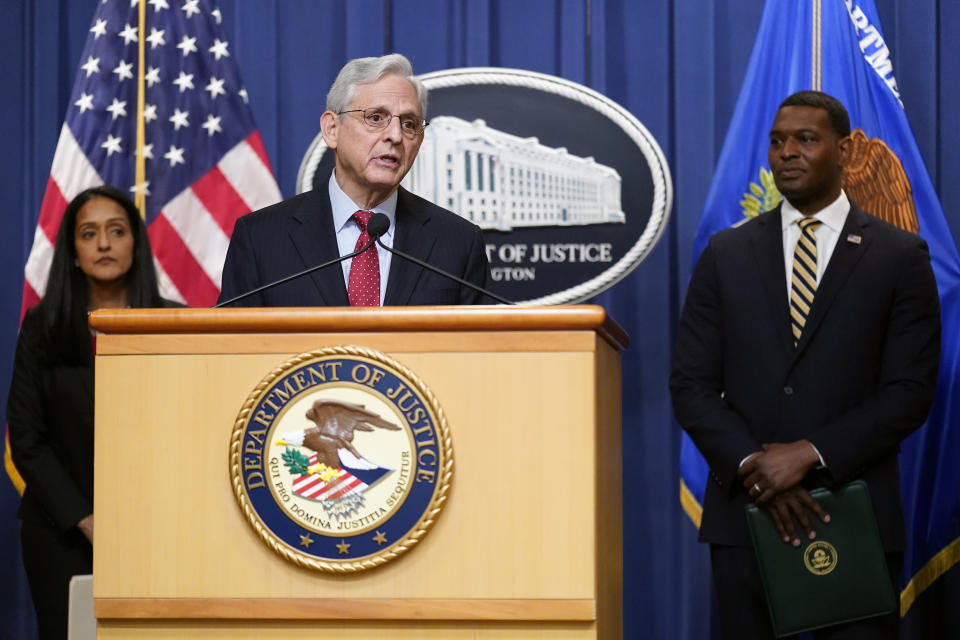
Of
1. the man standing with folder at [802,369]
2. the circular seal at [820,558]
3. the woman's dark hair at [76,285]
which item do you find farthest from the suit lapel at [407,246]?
the woman's dark hair at [76,285]

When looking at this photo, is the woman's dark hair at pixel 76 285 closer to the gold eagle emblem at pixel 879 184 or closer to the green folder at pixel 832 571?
the green folder at pixel 832 571

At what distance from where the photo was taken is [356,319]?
161 cm

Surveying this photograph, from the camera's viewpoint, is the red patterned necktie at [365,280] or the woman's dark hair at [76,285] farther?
the woman's dark hair at [76,285]

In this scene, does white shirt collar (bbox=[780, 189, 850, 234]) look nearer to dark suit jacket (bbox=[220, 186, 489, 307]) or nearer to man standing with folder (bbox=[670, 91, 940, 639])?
man standing with folder (bbox=[670, 91, 940, 639])

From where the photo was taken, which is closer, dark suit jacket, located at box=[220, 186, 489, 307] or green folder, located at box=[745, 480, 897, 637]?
dark suit jacket, located at box=[220, 186, 489, 307]

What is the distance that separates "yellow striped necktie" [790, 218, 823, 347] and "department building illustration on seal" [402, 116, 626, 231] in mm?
1137

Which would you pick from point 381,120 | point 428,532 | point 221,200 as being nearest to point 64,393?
point 221,200

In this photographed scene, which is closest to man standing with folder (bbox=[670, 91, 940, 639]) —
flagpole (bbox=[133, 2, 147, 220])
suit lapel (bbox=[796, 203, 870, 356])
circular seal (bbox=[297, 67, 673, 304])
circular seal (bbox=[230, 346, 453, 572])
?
suit lapel (bbox=[796, 203, 870, 356])

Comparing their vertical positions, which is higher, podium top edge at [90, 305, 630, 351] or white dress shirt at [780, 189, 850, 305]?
white dress shirt at [780, 189, 850, 305]

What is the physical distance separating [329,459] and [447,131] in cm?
257

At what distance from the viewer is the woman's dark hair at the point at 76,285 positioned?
11.0 feet

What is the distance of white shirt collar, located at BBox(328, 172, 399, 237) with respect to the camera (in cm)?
226

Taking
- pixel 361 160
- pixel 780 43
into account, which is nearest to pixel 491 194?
pixel 780 43

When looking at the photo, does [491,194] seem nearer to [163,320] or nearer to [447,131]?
[447,131]
